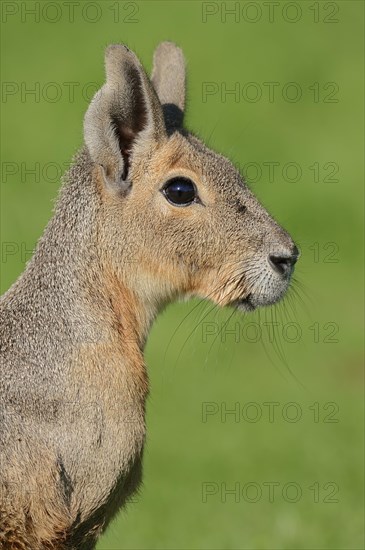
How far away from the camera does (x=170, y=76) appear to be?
7906 mm

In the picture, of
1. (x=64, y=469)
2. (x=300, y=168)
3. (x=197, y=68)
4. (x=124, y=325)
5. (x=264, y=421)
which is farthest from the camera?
(x=197, y=68)

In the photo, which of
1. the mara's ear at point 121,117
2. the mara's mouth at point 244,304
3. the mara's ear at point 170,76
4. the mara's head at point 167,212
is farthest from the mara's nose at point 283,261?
the mara's ear at point 170,76

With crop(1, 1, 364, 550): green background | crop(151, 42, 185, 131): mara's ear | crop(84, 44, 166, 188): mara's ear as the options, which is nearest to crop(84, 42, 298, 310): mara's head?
crop(84, 44, 166, 188): mara's ear

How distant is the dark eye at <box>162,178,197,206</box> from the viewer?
22.5ft

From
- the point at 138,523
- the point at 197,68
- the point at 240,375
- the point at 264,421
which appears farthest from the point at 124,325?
the point at 197,68

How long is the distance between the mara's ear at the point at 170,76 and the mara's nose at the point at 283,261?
1196mm

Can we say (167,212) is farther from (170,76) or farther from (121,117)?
(170,76)

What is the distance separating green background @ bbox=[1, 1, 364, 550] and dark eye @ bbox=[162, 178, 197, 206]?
0.80 metres

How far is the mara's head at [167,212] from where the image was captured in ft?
22.3

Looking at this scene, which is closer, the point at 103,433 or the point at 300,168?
the point at 103,433

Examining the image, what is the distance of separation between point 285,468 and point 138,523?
7.90 ft

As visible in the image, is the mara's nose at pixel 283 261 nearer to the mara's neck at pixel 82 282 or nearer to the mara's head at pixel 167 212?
the mara's head at pixel 167 212

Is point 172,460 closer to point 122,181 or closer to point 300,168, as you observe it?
point 122,181

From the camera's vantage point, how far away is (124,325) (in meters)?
6.81
